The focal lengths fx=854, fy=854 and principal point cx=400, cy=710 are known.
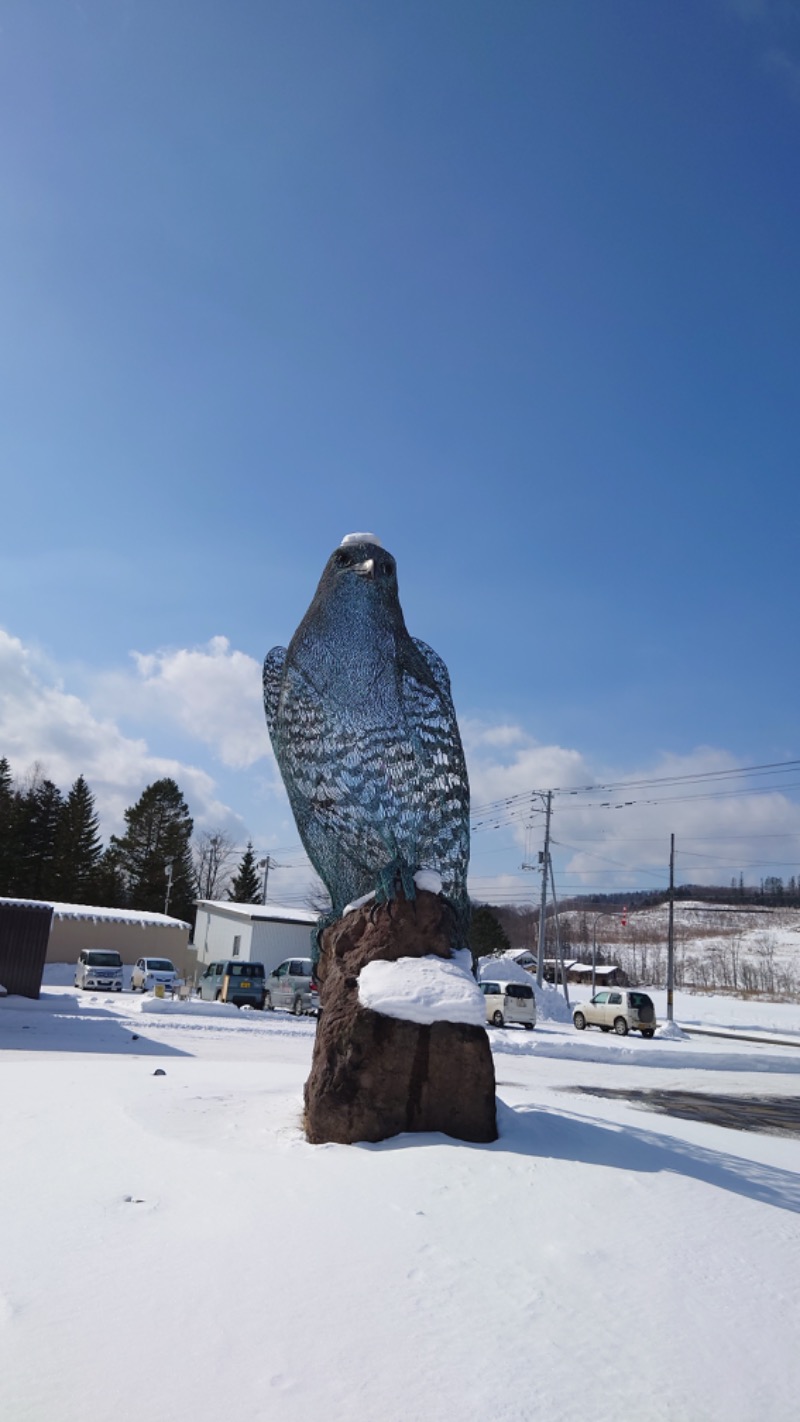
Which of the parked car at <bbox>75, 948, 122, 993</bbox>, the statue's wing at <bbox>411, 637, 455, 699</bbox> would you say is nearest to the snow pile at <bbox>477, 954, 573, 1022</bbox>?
the parked car at <bbox>75, 948, 122, 993</bbox>

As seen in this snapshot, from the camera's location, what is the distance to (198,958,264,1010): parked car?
2519 cm

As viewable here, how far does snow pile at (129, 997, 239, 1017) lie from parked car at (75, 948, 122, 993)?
4655 mm

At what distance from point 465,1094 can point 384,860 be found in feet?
6.29

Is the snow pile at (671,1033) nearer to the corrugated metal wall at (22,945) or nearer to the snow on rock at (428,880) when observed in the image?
the corrugated metal wall at (22,945)

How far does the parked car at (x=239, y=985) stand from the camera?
25188 millimetres

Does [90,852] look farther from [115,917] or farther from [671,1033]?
[671,1033]

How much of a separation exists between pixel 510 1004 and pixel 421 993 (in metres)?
20.2

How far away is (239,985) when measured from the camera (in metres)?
25.2

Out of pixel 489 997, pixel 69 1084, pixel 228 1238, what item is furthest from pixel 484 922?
pixel 228 1238

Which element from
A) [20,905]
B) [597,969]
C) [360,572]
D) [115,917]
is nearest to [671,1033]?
[20,905]

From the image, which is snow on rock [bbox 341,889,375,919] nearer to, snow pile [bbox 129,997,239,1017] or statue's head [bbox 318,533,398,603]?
statue's head [bbox 318,533,398,603]

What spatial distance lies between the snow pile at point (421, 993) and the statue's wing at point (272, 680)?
105 inches

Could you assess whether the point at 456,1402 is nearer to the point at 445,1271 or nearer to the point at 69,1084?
the point at 445,1271

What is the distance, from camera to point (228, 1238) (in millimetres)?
3939
